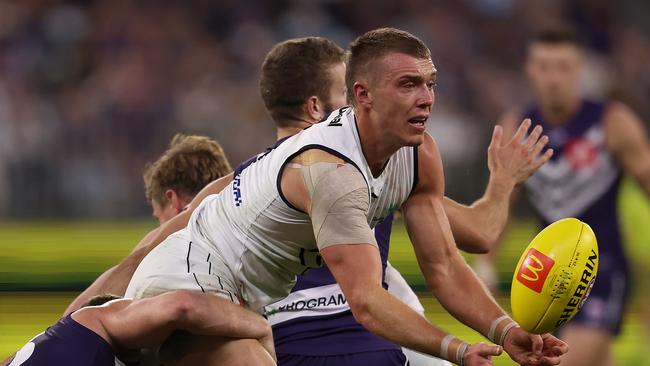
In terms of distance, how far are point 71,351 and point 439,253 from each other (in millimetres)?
1467

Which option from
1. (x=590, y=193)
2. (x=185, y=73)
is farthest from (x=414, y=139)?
(x=185, y=73)

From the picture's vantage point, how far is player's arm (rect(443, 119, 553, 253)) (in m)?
5.55

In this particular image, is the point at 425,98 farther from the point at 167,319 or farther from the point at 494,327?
the point at 167,319

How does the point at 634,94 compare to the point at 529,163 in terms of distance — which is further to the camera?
the point at 634,94

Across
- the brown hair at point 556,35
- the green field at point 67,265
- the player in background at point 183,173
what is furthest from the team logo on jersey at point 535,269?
the green field at point 67,265

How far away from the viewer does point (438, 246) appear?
16.3ft

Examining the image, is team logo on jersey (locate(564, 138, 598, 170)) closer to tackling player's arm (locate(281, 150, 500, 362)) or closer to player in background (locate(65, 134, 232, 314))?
player in background (locate(65, 134, 232, 314))

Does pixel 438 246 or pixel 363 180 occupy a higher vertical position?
pixel 363 180

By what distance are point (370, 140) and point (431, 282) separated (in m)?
0.75

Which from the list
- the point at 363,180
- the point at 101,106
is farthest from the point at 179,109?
the point at 363,180

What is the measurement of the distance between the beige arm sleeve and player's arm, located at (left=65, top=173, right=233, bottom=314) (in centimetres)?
125

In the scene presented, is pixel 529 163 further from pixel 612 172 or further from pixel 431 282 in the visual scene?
pixel 612 172

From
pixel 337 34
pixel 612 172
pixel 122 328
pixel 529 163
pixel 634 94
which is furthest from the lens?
pixel 337 34

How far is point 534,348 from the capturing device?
169 inches
